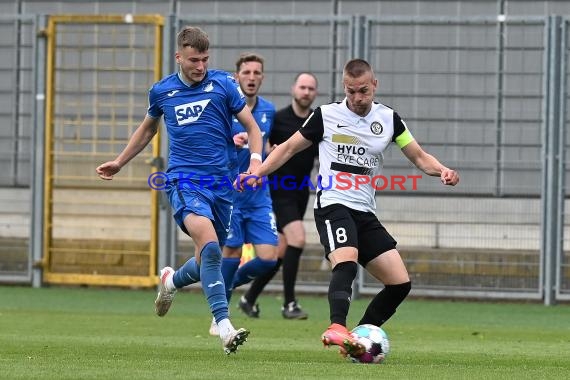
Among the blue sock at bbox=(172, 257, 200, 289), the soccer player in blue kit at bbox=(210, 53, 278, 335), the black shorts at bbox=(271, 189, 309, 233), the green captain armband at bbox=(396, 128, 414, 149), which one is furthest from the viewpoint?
the black shorts at bbox=(271, 189, 309, 233)

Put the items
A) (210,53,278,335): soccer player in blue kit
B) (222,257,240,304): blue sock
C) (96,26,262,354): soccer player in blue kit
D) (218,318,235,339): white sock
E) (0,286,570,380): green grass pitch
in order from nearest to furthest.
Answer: (0,286,570,380): green grass pitch, (218,318,235,339): white sock, (96,26,262,354): soccer player in blue kit, (222,257,240,304): blue sock, (210,53,278,335): soccer player in blue kit

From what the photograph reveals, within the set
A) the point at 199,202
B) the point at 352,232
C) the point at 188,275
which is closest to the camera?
the point at 352,232

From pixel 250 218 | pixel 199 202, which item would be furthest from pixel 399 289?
pixel 250 218

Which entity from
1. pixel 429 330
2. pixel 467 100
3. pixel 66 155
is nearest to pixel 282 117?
pixel 429 330

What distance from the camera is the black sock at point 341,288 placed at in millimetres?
8289

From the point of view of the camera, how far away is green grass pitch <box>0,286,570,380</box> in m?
7.50

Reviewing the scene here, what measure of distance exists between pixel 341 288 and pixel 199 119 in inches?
61.2

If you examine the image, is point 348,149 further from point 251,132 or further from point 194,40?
point 194,40

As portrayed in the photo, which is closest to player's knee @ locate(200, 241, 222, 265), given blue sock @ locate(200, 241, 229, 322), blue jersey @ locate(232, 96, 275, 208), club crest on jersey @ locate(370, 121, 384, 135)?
blue sock @ locate(200, 241, 229, 322)

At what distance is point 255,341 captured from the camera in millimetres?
9930

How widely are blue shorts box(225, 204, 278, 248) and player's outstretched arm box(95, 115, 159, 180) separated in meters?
2.28

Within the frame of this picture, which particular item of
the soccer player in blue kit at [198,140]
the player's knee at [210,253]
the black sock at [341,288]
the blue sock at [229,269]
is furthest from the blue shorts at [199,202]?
the blue sock at [229,269]

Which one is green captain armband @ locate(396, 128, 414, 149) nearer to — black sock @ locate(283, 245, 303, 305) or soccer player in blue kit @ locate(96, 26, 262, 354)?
soccer player in blue kit @ locate(96, 26, 262, 354)

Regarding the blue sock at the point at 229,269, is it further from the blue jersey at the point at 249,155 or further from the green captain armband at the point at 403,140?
the green captain armband at the point at 403,140
